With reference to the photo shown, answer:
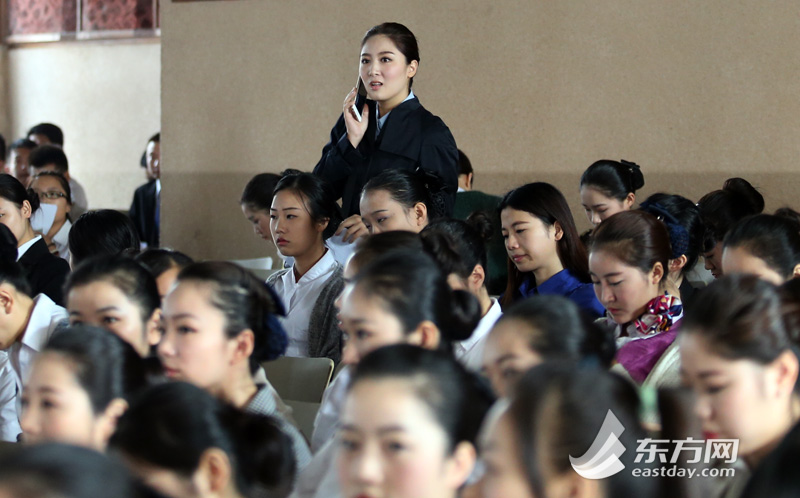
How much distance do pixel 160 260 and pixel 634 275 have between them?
1.31 meters

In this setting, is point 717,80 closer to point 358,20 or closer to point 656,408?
point 358,20

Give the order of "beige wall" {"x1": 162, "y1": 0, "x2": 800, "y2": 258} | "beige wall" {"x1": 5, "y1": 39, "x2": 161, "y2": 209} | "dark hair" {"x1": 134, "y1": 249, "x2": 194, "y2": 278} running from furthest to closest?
"beige wall" {"x1": 5, "y1": 39, "x2": 161, "y2": 209} → "beige wall" {"x1": 162, "y1": 0, "x2": 800, "y2": 258} → "dark hair" {"x1": 134, "y1": 249, "x2": 194, "y2": 278}

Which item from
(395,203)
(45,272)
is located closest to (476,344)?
(395,203)

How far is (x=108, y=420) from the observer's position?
1655 mm

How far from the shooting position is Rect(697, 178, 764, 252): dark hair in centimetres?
333

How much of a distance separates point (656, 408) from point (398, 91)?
1915 mm

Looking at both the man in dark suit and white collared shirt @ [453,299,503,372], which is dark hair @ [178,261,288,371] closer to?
white collared shirt @ [453,299,503,372]

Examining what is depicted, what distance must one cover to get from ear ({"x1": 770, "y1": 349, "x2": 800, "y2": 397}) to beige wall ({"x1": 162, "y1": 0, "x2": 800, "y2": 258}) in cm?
266

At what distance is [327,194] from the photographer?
3225 millimetres

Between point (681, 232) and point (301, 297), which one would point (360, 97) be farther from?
point (681, 232)

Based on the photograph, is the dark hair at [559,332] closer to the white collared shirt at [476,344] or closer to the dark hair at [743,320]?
the dark hair at [743,320]

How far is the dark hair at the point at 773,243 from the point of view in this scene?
2324 millimetres

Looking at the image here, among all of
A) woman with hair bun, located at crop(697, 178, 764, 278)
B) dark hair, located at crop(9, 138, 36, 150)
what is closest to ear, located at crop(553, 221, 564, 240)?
woman with hair bun, located at crop(697, 178, 764, 278)

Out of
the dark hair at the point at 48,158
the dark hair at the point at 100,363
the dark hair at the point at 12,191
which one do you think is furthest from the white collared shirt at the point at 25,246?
the dark hair at the point at 100,363
